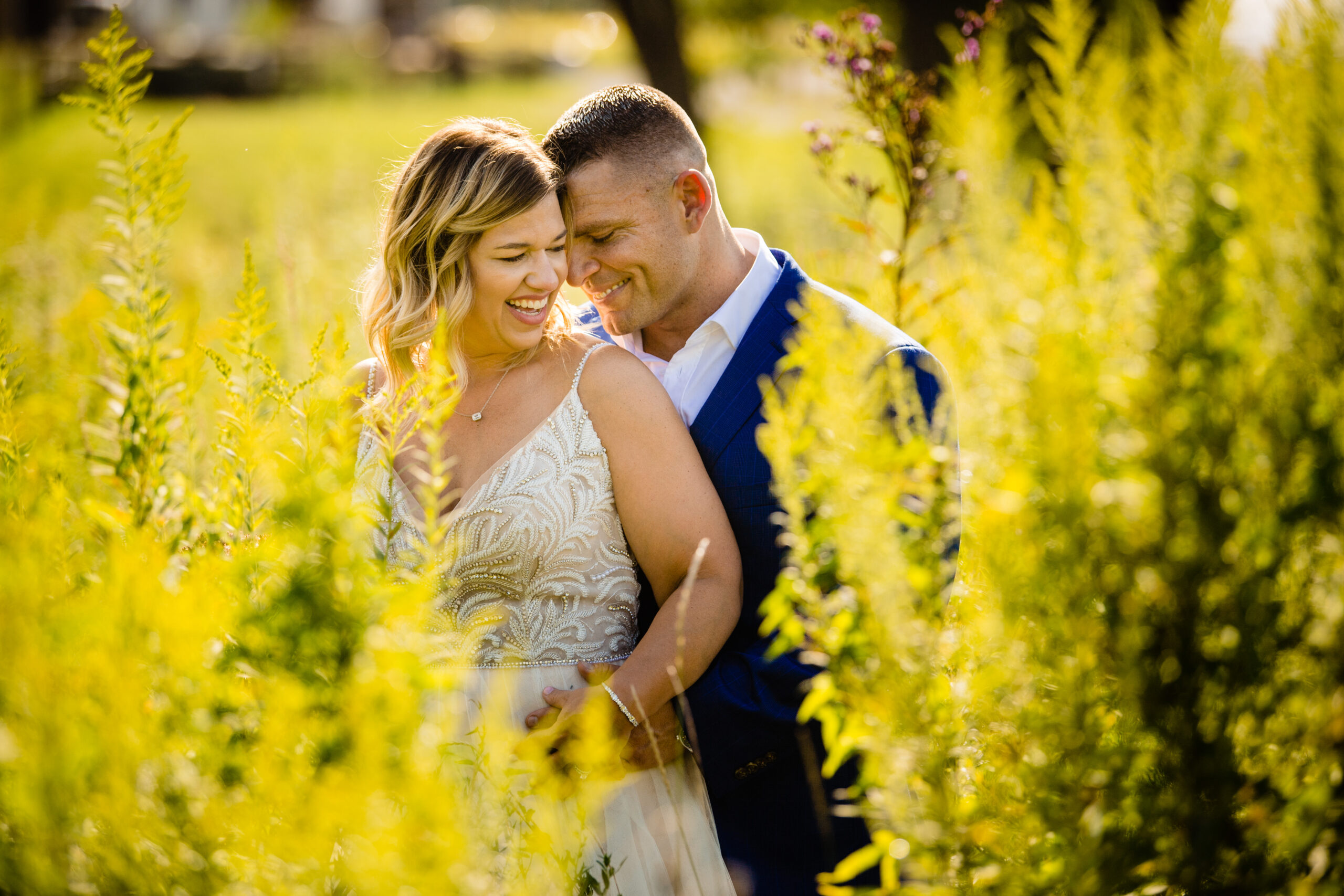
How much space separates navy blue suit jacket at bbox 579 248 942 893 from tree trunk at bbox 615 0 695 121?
7.88 metres

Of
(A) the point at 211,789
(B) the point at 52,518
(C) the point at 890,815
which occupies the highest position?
(B) the point at 52,518

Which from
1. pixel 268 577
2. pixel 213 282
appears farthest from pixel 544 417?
pixel 213 282

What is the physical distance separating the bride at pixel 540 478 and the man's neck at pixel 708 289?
511mm

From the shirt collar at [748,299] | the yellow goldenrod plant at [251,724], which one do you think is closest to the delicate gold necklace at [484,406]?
the shirt collar at [748,299]

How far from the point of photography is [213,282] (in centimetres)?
727

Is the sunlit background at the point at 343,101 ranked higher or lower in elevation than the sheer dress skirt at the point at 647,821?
higher

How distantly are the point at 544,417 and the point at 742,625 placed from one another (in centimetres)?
87

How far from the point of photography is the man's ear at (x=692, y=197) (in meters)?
3.34

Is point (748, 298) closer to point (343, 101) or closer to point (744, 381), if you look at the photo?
point (744, 381)

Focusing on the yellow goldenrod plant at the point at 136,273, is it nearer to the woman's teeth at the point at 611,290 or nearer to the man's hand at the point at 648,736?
the man's hand at the point at 648,736

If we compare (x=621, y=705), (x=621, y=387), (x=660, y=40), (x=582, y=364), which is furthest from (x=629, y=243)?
(x=660, y=40)

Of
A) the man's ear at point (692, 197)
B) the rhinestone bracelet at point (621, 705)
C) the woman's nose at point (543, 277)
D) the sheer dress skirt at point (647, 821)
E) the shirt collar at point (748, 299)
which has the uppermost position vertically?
the man's ear at point (692, 197)

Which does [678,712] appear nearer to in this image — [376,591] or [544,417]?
[544,417]

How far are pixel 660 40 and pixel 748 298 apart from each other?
7.76 meters
